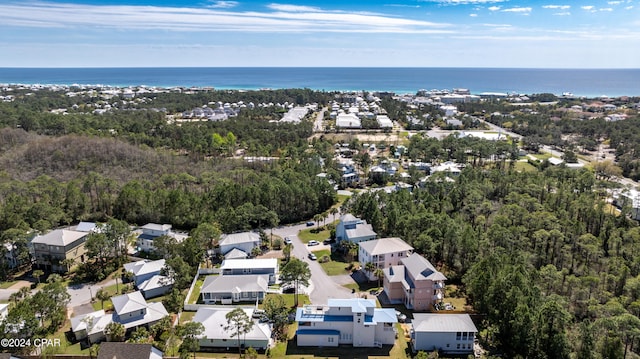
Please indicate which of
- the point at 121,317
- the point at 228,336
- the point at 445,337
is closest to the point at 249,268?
Answer: the point at 228,336

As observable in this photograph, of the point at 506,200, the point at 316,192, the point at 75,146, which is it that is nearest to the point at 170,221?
the point at 316,192

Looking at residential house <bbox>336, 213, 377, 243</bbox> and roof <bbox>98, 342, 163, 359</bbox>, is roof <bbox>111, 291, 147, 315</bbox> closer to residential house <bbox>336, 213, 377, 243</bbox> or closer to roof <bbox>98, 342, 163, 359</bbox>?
roof <bbox>98, 342, 163, 359</bbox>

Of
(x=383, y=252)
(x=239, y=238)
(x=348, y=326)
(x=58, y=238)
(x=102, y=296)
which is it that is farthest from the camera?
(x=239, y=238)

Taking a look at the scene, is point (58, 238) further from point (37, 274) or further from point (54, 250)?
point (37, 274)

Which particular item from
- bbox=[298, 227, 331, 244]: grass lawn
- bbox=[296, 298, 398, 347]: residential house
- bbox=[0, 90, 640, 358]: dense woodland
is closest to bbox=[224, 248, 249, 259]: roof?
bbox=[0, 90, 640, 358]: dense woodland

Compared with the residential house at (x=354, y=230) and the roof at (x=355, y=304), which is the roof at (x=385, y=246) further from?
the roof at (x=355, y=304)

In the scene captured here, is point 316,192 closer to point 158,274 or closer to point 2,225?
point 158,274
